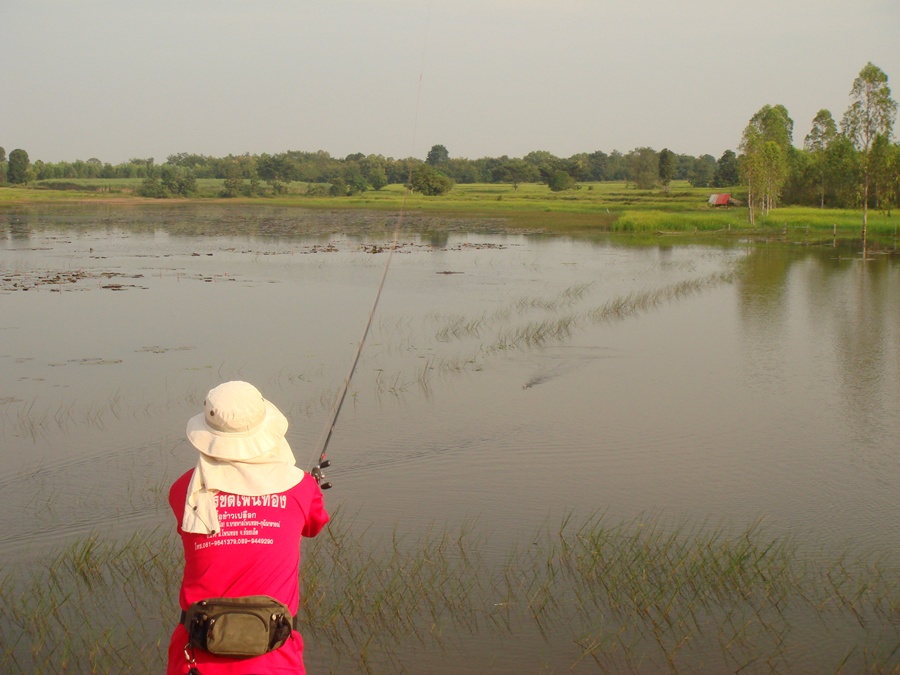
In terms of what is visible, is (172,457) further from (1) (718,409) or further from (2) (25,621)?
(1) (718,409)

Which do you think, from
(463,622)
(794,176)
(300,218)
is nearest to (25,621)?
(463,622)

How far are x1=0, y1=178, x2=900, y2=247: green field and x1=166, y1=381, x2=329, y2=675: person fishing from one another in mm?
14099

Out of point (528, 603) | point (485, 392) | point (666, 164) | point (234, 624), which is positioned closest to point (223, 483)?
point (234, 624)

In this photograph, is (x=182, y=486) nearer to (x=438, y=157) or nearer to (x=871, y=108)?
(x=871, y=108)

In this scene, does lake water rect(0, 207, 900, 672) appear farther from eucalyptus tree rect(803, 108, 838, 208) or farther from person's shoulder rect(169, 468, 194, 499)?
eucalyptus tree rect(803, 108, 838, 208)

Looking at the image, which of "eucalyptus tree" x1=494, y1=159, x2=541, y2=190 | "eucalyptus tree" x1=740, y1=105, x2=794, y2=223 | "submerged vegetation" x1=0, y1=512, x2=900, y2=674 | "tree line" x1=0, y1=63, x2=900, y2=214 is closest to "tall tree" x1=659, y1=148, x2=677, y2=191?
"tree line" x1=0, y1=63, x2=900, y2=214

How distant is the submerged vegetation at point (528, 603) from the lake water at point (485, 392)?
1.39 feet

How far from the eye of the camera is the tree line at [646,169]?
29.2m

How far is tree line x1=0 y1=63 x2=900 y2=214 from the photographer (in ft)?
95.9

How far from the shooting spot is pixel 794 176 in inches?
2167

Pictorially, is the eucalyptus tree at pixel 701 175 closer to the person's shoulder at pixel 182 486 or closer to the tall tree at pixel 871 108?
the tall tree at pixel 871 108

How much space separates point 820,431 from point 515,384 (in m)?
3.37

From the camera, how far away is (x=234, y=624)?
2801 mm

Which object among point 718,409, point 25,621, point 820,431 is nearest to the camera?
point 25,621
